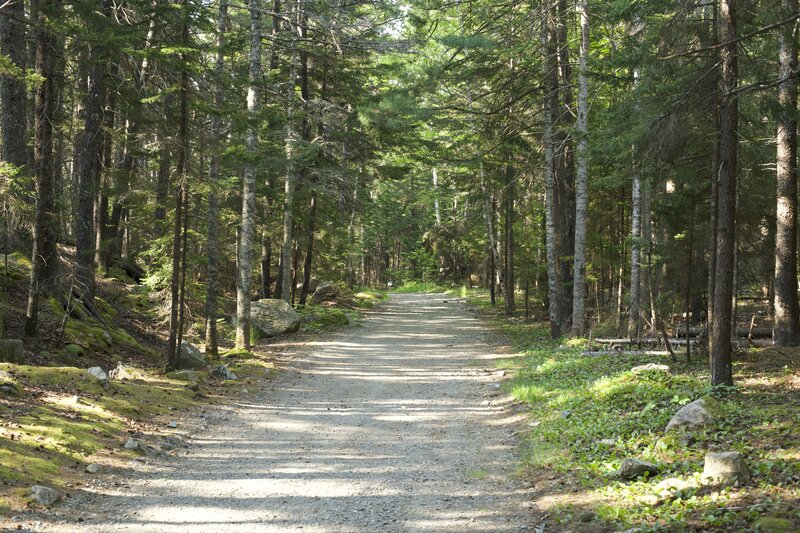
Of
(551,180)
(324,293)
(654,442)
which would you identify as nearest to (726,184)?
(654,442)

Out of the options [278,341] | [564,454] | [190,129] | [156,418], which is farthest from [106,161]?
[564,454]

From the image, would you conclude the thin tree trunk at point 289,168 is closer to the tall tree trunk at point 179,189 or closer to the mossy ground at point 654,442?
the tall tree trunk at point 179,189

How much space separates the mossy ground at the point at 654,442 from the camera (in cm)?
492

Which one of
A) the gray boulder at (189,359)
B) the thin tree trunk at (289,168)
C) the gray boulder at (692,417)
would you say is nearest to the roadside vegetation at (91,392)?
the gray boulder at (189,359)

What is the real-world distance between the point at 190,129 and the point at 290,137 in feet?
23.0

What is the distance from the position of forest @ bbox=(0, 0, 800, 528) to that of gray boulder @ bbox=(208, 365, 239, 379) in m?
0.77

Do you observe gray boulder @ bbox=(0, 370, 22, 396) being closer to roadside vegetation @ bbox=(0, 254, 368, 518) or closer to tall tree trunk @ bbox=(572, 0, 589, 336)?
roadside vegetation @ bbox=(0, 254, 368, 518)

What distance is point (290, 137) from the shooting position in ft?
61.8

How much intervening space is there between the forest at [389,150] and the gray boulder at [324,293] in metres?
4.24

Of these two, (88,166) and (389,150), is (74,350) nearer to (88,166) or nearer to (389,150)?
(88,166)

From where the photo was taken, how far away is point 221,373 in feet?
38.9

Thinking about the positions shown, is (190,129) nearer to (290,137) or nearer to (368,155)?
(290,137)

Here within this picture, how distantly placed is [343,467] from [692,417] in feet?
13.2

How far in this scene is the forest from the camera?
963cm
